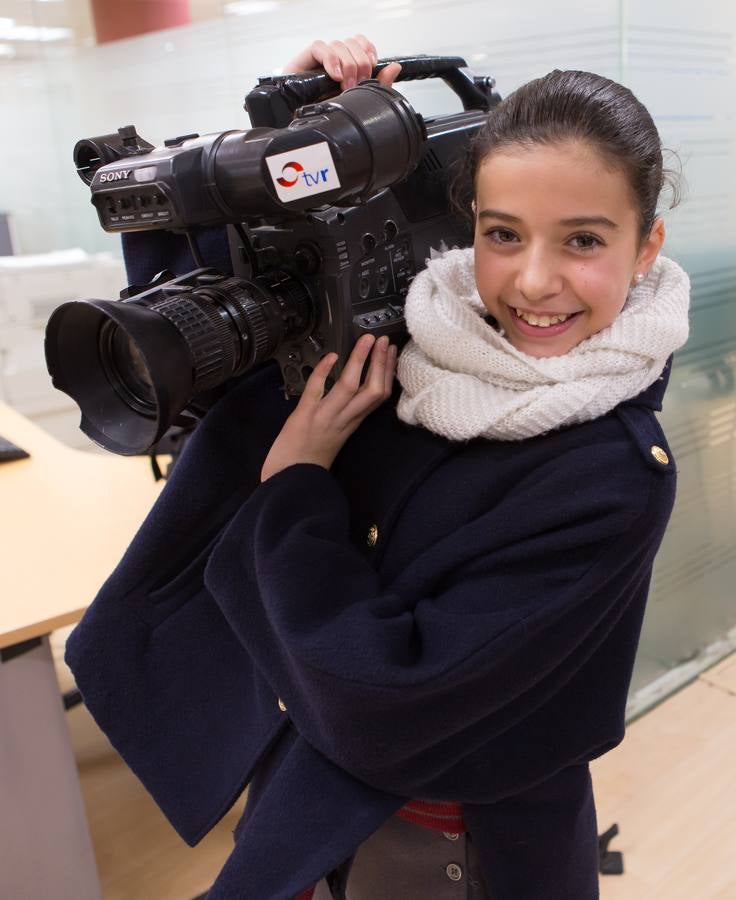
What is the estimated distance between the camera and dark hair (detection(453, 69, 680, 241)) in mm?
716

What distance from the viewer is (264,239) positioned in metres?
0.80

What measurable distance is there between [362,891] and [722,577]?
1492 mm

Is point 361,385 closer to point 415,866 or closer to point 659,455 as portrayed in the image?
point 659,455

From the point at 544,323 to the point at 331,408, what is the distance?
8.0 inches

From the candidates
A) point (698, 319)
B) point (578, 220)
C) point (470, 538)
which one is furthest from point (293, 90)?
point (698, 319)

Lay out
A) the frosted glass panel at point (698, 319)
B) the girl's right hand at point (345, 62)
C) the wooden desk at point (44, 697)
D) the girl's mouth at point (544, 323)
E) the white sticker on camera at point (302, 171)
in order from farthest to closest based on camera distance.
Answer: the frosted glass panel at point (698, 319), the wooden desk at point (44, 697), the girl's right hand at point (345, 62), the girl's mouth at point (544, 323), the white sticker on camera at point (302, 171)

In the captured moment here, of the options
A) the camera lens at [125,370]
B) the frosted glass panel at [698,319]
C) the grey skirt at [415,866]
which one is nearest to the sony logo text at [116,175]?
the camera lens at [125,370]

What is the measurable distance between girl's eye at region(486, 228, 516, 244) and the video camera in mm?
90

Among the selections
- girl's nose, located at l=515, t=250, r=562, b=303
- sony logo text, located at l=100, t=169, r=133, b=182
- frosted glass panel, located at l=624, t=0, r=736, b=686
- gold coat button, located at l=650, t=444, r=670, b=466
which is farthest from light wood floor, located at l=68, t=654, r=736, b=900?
sony logo text, located at l=100, t=169, r=133, b=182

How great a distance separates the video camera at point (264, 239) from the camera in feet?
2.18

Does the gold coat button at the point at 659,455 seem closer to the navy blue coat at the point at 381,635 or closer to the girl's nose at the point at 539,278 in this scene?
the navy blue coat at the point at 381,635

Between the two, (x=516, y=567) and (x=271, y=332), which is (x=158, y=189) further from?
(x=516, y=567)

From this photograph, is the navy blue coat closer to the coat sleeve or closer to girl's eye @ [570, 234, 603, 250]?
the coat sleeve

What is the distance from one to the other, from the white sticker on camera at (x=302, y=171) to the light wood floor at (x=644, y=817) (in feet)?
4.61
